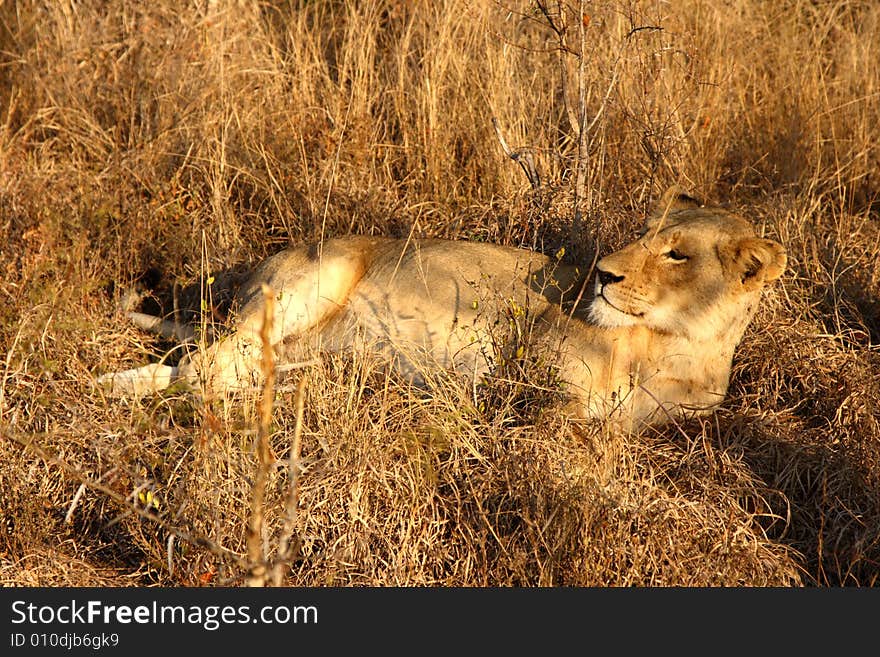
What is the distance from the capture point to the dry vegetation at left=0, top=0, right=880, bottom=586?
139 inches

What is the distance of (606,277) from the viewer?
13.7ft

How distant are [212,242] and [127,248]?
1.36ft

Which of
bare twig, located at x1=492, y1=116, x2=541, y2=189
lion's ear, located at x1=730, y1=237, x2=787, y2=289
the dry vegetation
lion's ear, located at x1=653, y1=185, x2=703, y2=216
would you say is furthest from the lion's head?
bare twig, located at x1=492, y1=116, x2=541, y2=189

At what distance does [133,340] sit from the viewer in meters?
4.81

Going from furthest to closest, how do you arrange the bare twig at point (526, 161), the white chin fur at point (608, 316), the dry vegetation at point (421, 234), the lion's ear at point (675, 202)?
the bare twig at point (526, 161) → the lion's ear at point (675, 202) → the white chin fur at point (608, 316) → the dry vegetation at point (421, 234)

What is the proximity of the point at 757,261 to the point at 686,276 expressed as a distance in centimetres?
27

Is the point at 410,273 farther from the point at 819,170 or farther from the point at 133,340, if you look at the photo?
the point at 819,170

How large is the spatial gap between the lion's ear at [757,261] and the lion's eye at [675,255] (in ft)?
0.59

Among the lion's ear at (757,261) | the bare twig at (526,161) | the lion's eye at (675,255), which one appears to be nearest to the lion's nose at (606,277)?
the lion's eye at (675,255)

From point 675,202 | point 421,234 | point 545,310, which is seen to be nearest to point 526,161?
point 421,234

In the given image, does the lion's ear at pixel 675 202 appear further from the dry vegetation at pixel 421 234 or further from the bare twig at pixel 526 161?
the bare twig at pixel 526 161

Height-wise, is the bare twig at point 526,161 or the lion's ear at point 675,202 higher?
the lion's ear at point 675,202

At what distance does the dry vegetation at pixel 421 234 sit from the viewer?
11.6 ft

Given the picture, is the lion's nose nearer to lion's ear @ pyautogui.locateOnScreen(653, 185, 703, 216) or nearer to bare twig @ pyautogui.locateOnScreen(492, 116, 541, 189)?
lion's ear @ pyautogui.locateOnScreen(653, 185, 703, 216)
